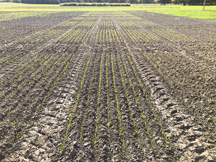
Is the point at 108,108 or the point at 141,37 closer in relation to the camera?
the point at 108,108

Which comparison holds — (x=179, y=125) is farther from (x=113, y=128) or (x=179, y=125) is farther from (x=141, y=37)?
(x=141, y=37)

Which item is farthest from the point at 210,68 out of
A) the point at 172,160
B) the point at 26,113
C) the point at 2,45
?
the point at 2,45

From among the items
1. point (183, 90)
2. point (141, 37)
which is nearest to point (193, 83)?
point (183, 90)

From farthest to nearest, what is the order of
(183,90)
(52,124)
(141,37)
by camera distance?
(141,37) → (183,90) → (52,124)

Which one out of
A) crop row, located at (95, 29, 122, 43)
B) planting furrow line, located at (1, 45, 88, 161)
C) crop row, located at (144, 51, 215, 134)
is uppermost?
crop row, located at (95, 29, 122, 43)

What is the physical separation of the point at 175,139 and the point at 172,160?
872 millimetres

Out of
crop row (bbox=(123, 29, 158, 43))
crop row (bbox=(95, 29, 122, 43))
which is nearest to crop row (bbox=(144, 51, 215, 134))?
crop row (bbox=(123, 29, 158, 43))

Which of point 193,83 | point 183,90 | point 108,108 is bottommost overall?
point 108,108

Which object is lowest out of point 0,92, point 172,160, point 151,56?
point 172,160

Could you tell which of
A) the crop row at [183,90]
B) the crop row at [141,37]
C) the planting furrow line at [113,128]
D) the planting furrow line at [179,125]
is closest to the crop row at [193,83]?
the crop row at [183,90]

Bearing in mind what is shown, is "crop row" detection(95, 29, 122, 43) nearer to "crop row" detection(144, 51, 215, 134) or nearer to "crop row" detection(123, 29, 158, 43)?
"crop row" detection(123, 29, 158, 43)

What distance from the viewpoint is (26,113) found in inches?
266

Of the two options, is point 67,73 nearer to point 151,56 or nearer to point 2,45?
point 151,56

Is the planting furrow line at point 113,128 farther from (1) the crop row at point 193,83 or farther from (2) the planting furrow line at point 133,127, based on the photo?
(1) the crop row at point 193,83
